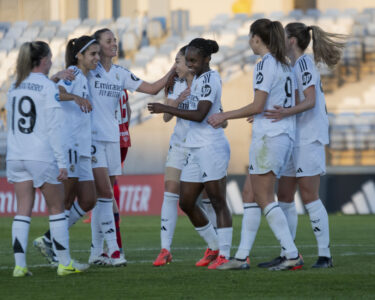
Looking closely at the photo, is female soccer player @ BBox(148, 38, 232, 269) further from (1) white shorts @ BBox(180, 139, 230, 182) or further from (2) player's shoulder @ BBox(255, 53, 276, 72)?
(2) player's shoulder @ BBox(255, 53, 276, 72)

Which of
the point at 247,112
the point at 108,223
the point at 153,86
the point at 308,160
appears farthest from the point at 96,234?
the point at 308,160

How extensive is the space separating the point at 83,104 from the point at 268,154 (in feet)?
5.08

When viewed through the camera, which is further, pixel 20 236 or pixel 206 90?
pixel 206 90

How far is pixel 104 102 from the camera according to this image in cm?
735

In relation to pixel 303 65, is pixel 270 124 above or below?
below

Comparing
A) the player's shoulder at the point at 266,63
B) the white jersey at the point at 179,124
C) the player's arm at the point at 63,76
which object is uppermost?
the player's shoulder at the point at 266,63

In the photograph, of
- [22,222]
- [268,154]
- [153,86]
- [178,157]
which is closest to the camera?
[22,222]

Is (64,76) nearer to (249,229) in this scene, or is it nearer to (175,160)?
(175,160)

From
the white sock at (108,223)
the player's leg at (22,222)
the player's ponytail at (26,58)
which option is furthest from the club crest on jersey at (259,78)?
the player's leg at (22,222)

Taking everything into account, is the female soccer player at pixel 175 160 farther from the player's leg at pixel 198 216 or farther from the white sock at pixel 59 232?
the white sock at pixel 59 232

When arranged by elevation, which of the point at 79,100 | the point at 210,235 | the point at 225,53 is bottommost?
the point at 210,235

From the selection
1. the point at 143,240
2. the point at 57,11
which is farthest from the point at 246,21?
the point at 143,240

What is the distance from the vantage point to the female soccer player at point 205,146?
6.78 meters

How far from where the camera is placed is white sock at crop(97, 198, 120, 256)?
288 inches
